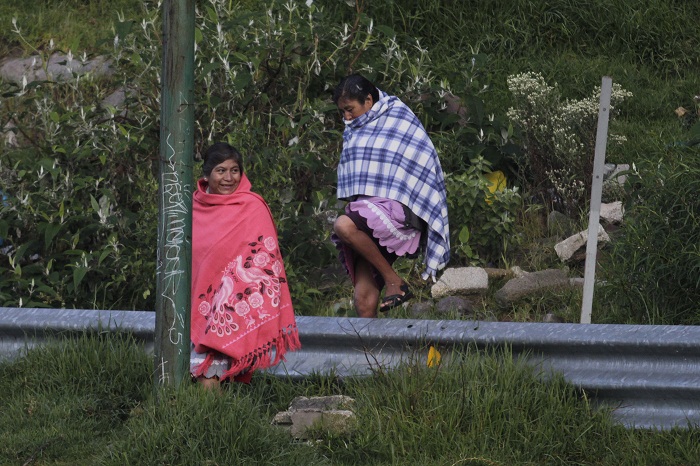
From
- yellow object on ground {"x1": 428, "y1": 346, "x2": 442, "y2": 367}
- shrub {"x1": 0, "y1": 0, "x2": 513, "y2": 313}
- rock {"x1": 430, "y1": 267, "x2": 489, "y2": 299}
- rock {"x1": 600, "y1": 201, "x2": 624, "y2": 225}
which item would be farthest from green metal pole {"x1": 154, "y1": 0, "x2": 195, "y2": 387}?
rock {"x1": 600, "y1": 201, "x2": 624, "y2": 225}

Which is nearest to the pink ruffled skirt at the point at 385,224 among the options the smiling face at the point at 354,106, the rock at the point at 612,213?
the smiling face at the point at 354,106

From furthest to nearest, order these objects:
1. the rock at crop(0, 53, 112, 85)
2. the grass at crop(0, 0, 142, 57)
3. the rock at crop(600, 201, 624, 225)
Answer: the grass at crop(0, 0, 142, 57), the rock at crop(0, 53, 112, 85), the rock at crop(600, 201, 624, 225)

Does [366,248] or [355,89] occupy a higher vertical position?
[355,89]

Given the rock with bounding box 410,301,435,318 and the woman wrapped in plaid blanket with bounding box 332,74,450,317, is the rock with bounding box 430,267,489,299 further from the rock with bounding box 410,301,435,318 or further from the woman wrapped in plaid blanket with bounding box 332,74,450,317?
the woman wrapped in plaid blanket with bounding box 332,74,450,317

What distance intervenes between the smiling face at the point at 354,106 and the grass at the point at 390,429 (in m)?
1.51

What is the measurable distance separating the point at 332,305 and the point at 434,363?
70.4 inches

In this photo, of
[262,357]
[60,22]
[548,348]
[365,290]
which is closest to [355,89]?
[365,290]

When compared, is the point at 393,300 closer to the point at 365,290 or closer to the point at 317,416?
the point at 365,290

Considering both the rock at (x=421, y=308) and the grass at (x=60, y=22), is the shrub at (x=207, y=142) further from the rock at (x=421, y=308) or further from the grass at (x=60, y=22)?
the grass at (x=60, y=22)

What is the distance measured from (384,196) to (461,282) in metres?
0.99

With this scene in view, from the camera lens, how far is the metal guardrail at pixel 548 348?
483 cm

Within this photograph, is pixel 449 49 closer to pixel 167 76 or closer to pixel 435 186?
pixel 435 186

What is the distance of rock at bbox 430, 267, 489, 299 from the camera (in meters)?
6.68

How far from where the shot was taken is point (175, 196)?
473 cm
